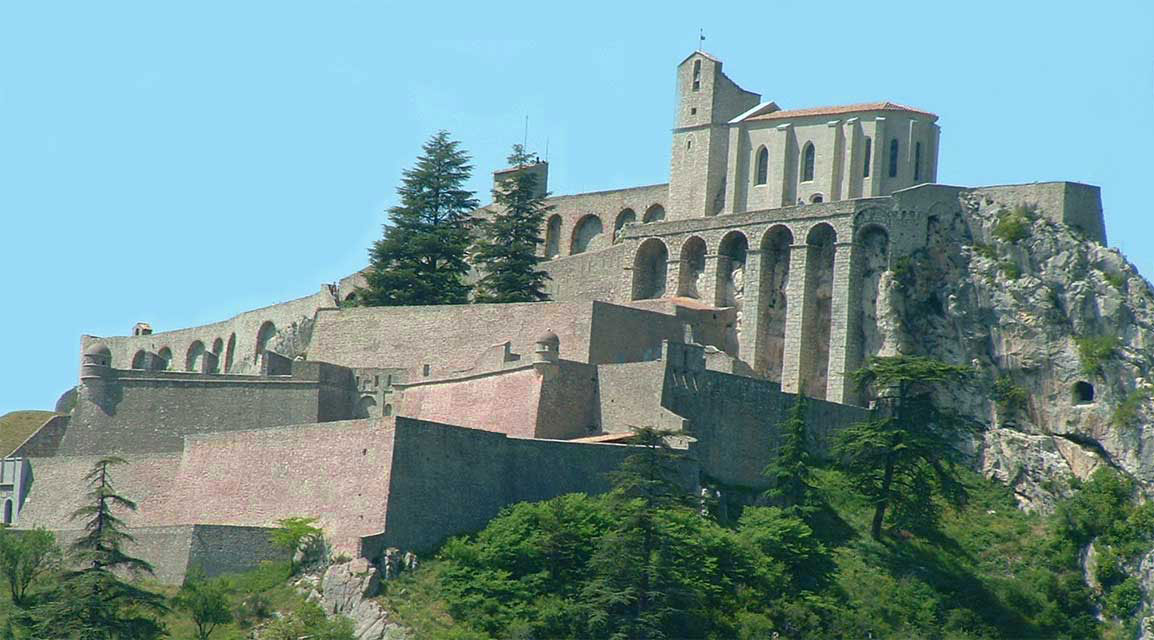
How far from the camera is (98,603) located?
6238cm

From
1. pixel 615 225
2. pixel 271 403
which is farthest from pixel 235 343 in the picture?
pixel 271 403

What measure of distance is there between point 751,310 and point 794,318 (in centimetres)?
160

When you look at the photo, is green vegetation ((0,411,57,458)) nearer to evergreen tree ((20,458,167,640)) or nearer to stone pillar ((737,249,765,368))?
evergreen tree ((20,458,167,640))

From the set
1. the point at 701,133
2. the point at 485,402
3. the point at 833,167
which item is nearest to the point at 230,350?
the point at 701,133

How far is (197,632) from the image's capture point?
66.1 meters

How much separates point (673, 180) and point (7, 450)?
22.2m

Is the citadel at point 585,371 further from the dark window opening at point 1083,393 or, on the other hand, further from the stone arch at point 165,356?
the stone arch at point 165,356

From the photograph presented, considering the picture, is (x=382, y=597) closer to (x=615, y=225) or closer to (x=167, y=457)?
(x=167, y=457)

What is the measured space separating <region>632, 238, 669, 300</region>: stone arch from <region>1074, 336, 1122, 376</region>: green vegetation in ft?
44.7

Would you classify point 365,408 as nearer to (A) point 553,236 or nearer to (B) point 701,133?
(B) point 701,133

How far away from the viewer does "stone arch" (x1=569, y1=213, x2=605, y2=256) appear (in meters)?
96.1

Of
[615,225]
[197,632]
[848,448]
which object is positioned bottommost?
[197,632]

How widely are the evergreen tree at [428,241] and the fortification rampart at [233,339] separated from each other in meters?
5.40

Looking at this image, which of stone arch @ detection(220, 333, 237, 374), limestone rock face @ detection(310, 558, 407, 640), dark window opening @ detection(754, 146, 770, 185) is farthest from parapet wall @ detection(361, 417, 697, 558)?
stone arch @ detection(220, 333, 237, 374)
